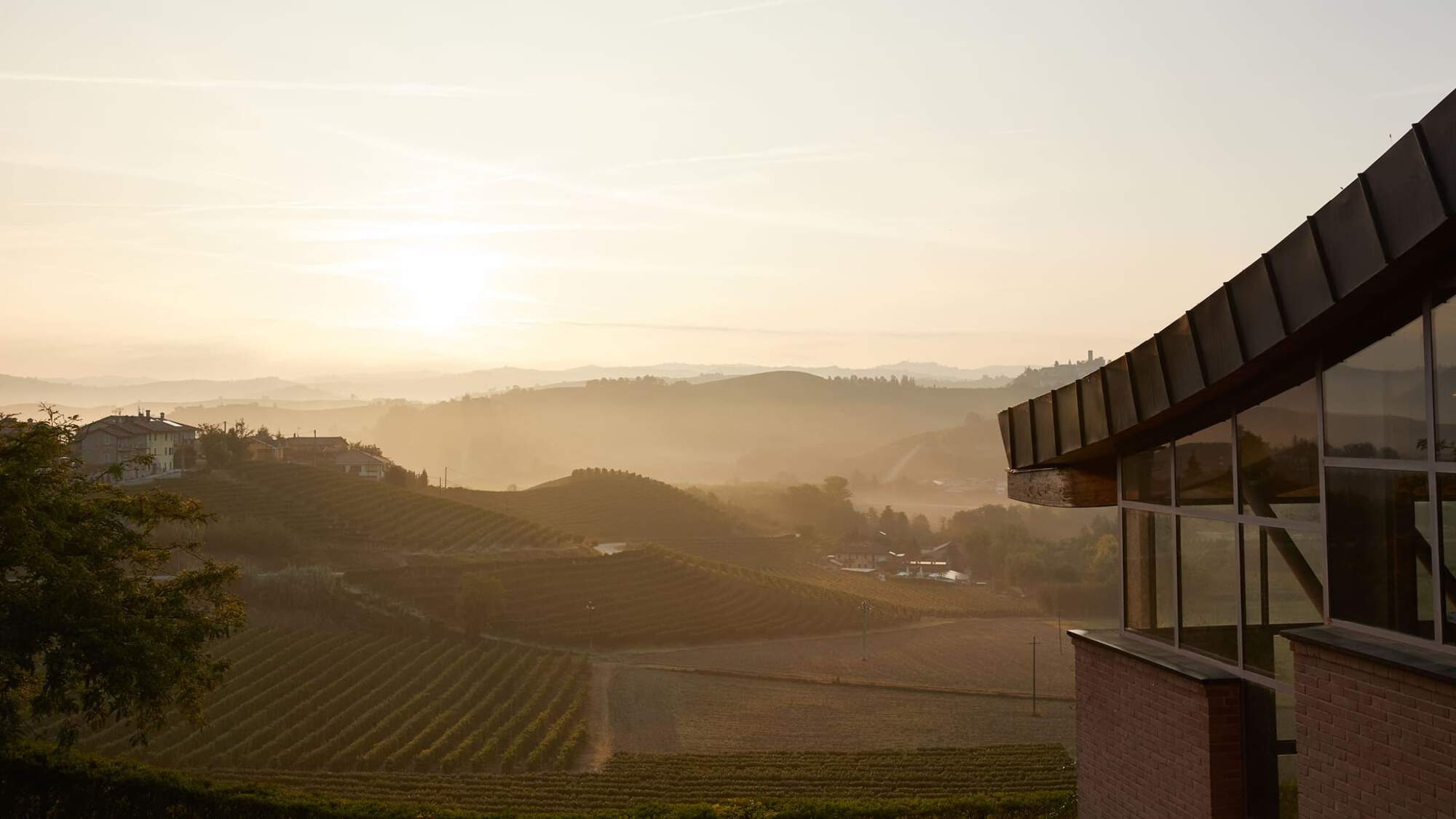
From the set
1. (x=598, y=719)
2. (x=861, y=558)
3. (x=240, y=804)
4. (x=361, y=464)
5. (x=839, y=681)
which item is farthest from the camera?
(x=861, y=558)

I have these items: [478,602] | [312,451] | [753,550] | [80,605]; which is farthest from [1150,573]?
[312,451]

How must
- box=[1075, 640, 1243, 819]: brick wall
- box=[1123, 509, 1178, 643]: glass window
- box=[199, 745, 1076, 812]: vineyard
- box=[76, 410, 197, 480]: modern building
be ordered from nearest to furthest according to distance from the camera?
box=[1075, 640, 1243, 819]: brick wall < box=[1123, 509, 1178, 643]: glass window < box=[199, 745, 1076, 812]: vineyard < box=[76, 410, 197, 480]: modern building

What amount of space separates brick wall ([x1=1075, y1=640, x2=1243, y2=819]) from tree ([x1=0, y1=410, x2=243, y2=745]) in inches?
406

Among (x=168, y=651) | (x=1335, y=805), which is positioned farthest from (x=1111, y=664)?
(x=168, y=651)

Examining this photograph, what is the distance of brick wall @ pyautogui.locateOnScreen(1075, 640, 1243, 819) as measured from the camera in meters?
6.17

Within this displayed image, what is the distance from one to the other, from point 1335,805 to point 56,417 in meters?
14.8

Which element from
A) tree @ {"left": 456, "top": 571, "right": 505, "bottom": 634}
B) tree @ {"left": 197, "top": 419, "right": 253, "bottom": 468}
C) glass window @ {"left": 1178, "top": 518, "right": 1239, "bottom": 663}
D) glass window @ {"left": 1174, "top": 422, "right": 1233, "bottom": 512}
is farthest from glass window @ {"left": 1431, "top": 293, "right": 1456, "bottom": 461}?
tree @ {"left": 197, "top": 419, "right": 253, "bottom": 468}

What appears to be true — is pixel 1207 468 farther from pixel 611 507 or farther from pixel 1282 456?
pixel 611 507

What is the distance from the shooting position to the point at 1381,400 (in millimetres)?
5035

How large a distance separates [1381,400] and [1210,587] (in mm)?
2046

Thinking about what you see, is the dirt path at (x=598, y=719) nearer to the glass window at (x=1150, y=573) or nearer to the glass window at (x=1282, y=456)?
the glass window at (x=1150, y=573)

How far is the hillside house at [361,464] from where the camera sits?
86500mm

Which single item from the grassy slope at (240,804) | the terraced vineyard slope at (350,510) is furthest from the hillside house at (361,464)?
the grassy slope at (240,804)

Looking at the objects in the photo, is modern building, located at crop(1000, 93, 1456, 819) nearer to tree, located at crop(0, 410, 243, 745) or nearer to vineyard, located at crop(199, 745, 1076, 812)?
tree, located at crop(0, 410, 243, 745)
